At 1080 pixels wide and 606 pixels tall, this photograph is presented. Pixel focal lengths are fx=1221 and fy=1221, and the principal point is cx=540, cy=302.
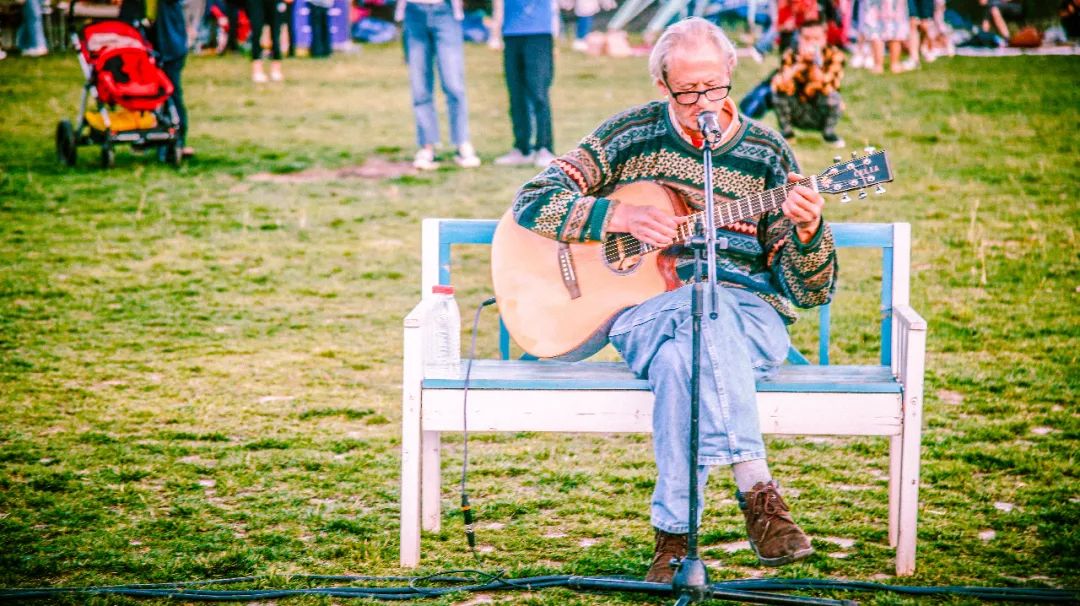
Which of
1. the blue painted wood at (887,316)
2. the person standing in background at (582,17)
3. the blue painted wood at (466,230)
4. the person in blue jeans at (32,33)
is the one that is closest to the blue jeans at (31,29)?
the person in blue jeans at (32,33)

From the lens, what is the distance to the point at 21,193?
9.54 metres

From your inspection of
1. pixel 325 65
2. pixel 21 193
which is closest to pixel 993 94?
pixel 325 65

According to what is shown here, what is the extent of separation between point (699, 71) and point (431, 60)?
7.31 metres

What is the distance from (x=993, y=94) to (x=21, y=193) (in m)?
11.1

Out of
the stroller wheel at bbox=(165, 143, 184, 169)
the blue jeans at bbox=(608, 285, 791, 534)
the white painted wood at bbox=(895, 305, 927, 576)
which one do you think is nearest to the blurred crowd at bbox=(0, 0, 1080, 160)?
the stroller wheel at bbox=(165, 143, 184, 169)

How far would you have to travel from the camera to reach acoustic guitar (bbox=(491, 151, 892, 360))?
3893 mm

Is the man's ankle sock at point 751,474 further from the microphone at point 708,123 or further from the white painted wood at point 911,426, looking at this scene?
the microphone at point 708,123

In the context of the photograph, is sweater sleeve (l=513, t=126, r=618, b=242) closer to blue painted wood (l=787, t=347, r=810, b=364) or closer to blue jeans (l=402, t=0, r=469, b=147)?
blue painted wood (l=787, t=347, r=810, b=364)

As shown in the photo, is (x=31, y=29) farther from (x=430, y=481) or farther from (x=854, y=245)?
(x=854, y=245)

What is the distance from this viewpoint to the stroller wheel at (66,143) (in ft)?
34.6

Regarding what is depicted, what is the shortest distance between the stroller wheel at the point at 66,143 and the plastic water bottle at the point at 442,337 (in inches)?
296

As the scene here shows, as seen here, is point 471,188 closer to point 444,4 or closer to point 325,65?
point 444,4

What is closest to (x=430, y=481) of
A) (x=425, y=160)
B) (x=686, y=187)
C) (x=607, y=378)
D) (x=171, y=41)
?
(x=607, y=378)

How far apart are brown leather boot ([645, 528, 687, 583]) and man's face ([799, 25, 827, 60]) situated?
29.0 feet
